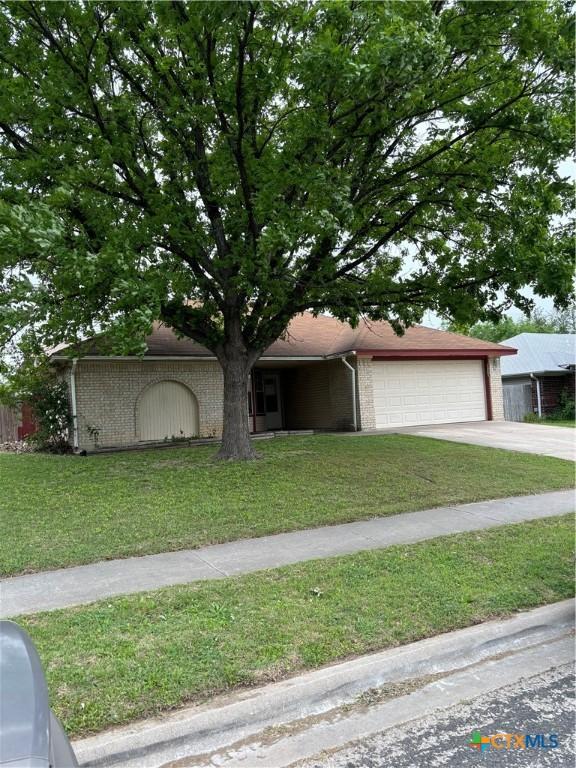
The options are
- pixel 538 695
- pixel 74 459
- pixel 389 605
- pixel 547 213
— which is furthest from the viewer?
pixel 74 459

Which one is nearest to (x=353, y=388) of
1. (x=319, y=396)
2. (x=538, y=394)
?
(x=319, y=396)

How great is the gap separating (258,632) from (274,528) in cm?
288

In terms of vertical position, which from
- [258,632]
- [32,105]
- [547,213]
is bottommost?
[258,632]

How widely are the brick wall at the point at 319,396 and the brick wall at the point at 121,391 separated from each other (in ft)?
13.8

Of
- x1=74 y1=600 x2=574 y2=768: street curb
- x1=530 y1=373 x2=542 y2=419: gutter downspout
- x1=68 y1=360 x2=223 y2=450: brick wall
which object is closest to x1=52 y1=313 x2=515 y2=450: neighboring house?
x1=68 y1=360 x2=223 y2=450: brick wall

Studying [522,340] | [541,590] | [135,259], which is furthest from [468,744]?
[522,340]

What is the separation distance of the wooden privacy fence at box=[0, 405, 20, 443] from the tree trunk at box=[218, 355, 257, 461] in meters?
11.2

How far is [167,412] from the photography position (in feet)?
53.5

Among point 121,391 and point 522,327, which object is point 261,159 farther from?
point 522,327

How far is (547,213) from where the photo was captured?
923cm

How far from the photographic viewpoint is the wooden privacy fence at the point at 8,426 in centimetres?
1934

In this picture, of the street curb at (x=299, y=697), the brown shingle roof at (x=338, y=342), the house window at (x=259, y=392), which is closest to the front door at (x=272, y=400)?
the house window at (x=259, y=392)

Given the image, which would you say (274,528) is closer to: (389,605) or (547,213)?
(389,605)

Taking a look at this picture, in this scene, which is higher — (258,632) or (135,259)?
(135,259)
